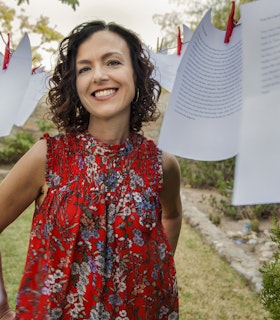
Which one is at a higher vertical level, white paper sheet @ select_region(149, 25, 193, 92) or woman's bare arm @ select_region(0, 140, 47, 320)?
white paper sheet @ select_region(149, 25, 193, 92)

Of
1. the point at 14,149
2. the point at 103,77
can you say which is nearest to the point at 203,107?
the point at 103,77

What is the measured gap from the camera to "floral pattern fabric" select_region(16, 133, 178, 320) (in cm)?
134

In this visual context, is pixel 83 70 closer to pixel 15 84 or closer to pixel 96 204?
pixel 15 84

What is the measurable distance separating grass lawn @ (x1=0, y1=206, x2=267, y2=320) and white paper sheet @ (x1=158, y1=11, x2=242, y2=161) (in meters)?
2.85

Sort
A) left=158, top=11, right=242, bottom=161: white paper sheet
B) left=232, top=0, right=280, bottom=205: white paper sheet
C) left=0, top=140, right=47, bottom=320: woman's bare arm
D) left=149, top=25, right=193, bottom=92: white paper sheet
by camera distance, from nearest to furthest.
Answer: left=232, top=0, right=280, bottom=205: white paper sheet
left=158, top=11, right=242, bottom=161: white paper sheet
left=0, top=140, right=47, bottom=320: woman's bare arm
left=149, top=25, right=193, bottom=92: white paper sheet

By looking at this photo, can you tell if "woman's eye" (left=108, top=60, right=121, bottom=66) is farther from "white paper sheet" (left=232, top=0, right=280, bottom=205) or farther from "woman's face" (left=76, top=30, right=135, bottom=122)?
"white paper sheet" (left=232, top=0, right=280, bottom=205)

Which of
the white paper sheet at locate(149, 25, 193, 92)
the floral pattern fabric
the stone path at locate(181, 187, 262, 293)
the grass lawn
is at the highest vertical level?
the white paper sheet at locate(149, 25, 193, 92)

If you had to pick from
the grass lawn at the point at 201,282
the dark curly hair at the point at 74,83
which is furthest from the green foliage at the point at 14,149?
the dark curly hair at the point at 74,83

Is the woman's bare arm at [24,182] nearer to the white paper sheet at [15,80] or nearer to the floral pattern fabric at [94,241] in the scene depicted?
the floral pattern fabric at [94,241]

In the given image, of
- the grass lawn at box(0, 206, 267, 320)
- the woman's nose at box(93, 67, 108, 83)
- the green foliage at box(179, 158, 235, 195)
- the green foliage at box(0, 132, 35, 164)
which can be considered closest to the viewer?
the woman's nose at box(93, 67, 108, 83)

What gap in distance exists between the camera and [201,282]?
162 inches

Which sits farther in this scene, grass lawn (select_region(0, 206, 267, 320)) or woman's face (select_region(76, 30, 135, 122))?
grass lawn (select_region(0, 206, 267, 320))

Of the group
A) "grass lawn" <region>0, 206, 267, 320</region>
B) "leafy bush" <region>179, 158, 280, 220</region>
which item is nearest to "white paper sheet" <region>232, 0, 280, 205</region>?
"grass lawn" <region>0, 206, 267, 320</region>

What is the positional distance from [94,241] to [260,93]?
2.56 feet
